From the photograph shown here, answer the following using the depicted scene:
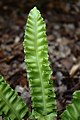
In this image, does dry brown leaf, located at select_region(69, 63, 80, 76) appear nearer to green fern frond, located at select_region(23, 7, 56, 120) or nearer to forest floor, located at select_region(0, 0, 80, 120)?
forest floor, located at select_region(0, 0, 80, 120)

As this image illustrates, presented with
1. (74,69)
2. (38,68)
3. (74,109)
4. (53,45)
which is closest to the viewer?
(74,109)

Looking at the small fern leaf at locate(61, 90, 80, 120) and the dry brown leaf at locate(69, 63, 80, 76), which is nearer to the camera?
the small fern leaf at locate(61, 90, 80, 120)

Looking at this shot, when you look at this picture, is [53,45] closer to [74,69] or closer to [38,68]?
[74,69]

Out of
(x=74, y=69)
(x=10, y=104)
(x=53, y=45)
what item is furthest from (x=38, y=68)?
(x=53, y=45)

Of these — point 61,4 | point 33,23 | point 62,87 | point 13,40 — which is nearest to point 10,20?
point 13,40

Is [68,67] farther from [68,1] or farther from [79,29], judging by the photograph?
[68,1]

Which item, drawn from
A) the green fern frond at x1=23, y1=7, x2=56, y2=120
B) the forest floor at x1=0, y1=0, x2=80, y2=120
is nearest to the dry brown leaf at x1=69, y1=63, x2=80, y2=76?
the forest floor at x1=0, y1=0, x2=80, y2=120

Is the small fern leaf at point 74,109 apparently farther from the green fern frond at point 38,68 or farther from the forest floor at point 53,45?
the forest floor at point 53,45
